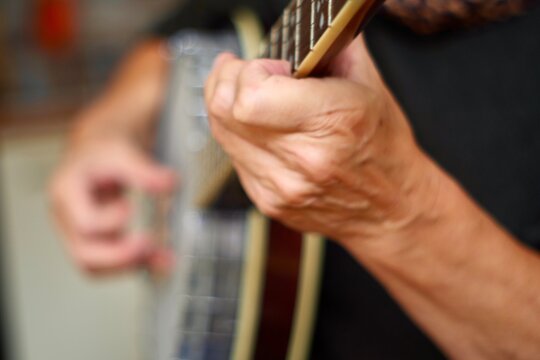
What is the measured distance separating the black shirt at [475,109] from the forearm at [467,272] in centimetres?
12

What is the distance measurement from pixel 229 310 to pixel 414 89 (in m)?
0.27

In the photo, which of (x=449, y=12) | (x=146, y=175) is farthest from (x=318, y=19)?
(x=146, y=175)

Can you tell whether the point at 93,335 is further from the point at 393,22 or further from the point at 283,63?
the point at 283,63

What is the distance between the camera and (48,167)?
6.06 feet

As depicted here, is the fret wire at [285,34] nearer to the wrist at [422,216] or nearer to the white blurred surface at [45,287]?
the wrist at [422,216]

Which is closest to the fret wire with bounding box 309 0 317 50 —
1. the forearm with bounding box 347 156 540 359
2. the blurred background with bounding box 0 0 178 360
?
the forearm with bounding box 347 156 540 359

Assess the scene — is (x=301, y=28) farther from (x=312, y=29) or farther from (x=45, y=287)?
(x=45, y=287)

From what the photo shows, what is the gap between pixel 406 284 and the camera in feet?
1.40

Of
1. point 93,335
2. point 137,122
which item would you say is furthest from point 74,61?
point 137,122

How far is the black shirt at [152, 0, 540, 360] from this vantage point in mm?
547

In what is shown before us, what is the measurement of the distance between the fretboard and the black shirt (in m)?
0.21

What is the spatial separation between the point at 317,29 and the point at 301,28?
0.10 feet

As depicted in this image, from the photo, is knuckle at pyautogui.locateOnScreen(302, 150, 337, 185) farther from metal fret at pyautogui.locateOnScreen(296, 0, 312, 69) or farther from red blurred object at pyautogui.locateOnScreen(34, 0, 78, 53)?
red blurred object at pyautogui.locateOnScreen(34, 0, 78, 53)

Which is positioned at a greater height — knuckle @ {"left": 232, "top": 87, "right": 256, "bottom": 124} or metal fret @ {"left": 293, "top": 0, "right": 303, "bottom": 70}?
metal fret @ {"left": 293, "top": 0, "right": 303, "bottom": 70}
